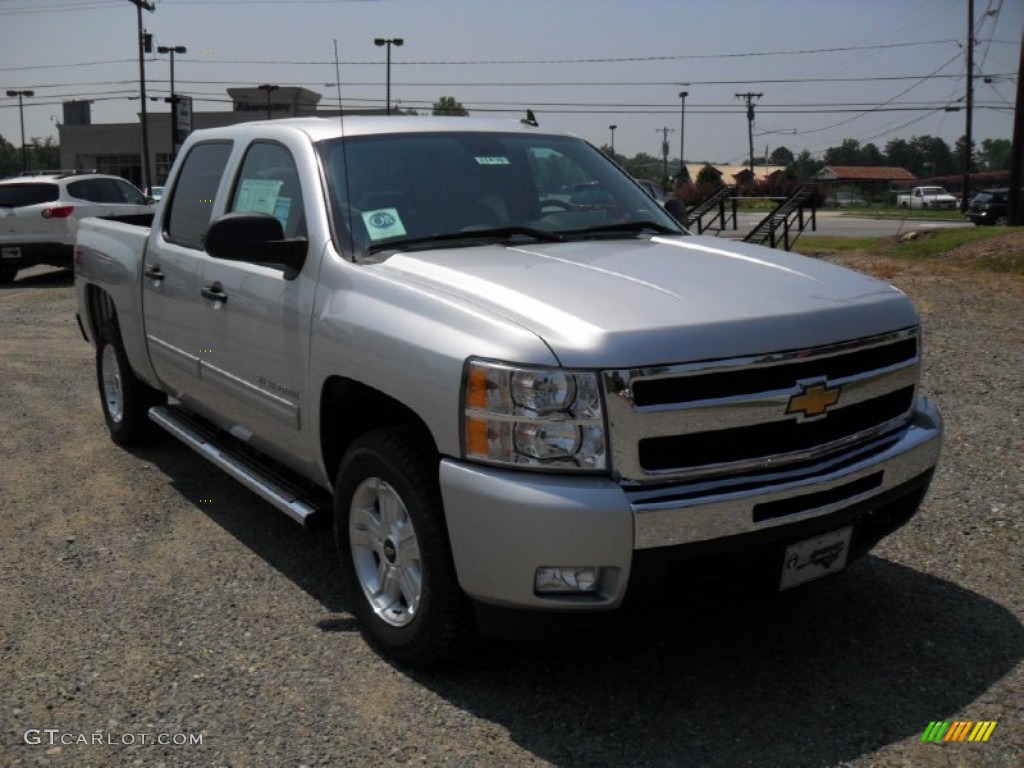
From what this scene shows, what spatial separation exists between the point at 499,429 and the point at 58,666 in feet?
6.15

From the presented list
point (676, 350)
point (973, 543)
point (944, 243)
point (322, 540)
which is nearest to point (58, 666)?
point (322, 540)

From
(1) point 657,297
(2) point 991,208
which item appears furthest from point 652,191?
(2) point 991,208

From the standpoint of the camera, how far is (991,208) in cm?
3419

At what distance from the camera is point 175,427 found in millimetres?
5500

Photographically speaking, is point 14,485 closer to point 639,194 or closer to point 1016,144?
point 639,194

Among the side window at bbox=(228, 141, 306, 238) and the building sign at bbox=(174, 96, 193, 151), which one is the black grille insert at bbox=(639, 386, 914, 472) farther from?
the building sign at bbox=(174, 96, 193, 151)

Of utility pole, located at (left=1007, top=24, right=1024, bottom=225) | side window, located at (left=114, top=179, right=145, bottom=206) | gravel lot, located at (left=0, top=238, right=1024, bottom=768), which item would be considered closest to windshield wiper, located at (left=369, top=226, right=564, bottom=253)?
gravel lot, located at (left=0, top=238, right=1024, bottom=768)

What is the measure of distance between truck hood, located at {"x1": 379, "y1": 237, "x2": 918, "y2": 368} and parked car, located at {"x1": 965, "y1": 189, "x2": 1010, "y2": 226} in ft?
108

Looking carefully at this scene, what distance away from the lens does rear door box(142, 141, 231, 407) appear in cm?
501

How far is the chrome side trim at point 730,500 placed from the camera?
118 inches

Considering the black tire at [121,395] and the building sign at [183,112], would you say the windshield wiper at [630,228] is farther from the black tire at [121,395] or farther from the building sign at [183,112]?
the building sign at [183,112]

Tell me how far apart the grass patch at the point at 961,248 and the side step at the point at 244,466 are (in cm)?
1223

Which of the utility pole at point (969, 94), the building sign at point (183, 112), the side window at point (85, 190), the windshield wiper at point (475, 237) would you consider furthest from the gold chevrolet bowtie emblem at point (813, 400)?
the utility pole at point (969, 94)

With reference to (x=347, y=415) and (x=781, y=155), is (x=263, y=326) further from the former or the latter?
(x=781, y=155)
